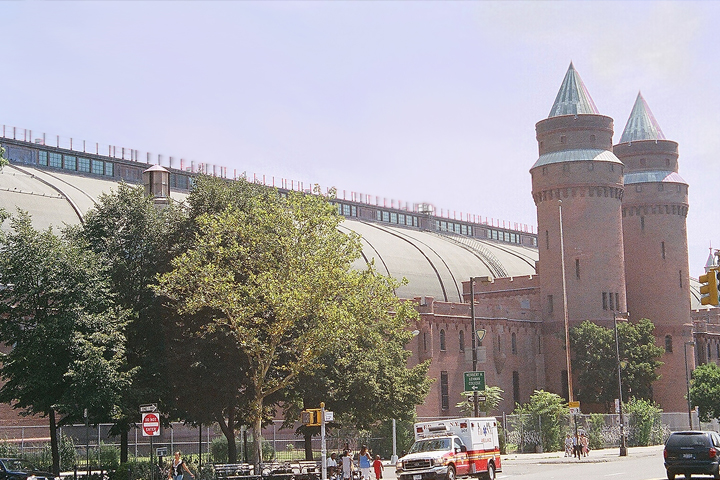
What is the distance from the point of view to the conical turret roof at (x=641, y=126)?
99.2 metres

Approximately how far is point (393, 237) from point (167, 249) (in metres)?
58.8

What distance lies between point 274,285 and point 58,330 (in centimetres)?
879

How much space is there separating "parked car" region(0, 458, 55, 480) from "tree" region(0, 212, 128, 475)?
2.10 metres

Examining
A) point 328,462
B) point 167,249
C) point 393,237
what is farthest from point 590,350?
point 167,249

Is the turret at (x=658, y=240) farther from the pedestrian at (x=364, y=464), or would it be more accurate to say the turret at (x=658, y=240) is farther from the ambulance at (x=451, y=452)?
the pedestrian at (x=364, y=464)

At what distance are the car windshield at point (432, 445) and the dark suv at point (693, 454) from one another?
8.20 metres

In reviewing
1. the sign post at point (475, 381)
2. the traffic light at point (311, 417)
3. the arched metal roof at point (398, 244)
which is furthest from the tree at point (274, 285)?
the arched metal roof at point (398, 244)

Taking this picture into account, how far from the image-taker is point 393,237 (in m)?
102

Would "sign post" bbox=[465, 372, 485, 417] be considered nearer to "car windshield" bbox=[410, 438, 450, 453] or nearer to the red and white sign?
"car windshield" bbox=[410, 438, 450, 453]

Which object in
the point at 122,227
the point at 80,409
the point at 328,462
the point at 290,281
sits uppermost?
the point at 122,227

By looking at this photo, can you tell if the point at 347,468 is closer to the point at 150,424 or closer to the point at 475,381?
the point at 150,424

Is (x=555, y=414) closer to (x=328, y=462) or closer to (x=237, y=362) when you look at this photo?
(x=328, y=462)

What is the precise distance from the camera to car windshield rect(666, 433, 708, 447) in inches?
1304

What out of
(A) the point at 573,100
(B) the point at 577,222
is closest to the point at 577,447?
(B) the point at 577,222
